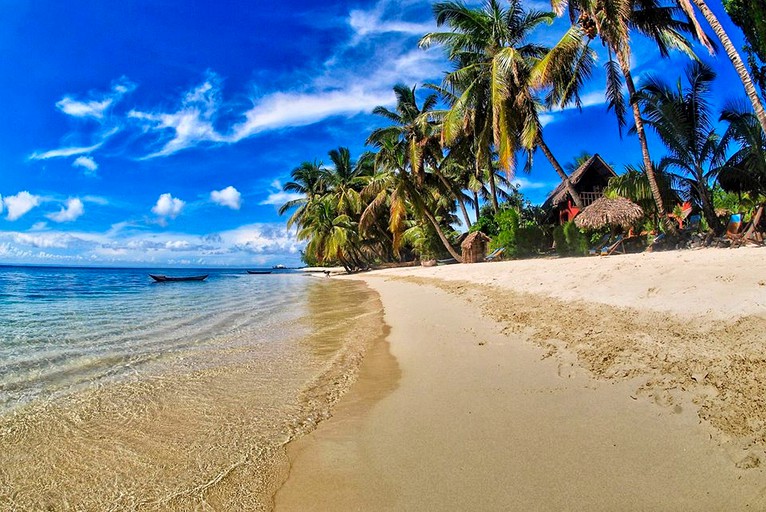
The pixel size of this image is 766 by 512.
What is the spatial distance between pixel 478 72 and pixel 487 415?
19.2m

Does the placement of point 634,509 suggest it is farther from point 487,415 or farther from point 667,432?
point 487,415

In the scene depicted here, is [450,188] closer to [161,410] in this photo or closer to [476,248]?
[476,248]

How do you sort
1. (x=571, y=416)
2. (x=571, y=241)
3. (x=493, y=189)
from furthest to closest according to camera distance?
(x=493, y=189), (x=571, y=241), (x=571, y=416)

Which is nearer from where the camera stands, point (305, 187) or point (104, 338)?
point (104, 338)

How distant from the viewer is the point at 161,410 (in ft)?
11.0

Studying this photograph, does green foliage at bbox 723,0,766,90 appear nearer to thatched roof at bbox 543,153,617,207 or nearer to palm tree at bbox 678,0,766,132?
palm tree at bbox 678,0,766,132

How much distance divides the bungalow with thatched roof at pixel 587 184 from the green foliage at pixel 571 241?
605cm

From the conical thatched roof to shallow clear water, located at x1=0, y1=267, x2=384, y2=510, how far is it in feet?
40.5

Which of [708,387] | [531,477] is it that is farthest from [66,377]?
[708,387]

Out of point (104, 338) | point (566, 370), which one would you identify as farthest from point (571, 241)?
point (104, 338)

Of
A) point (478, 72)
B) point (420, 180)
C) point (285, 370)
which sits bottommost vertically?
point (285, 370)

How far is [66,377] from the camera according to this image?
14.5ft

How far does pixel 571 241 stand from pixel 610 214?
2.22m

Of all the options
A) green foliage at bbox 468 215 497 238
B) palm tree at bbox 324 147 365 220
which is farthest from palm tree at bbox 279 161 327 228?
green foliage at bbox 468 215 497 238
